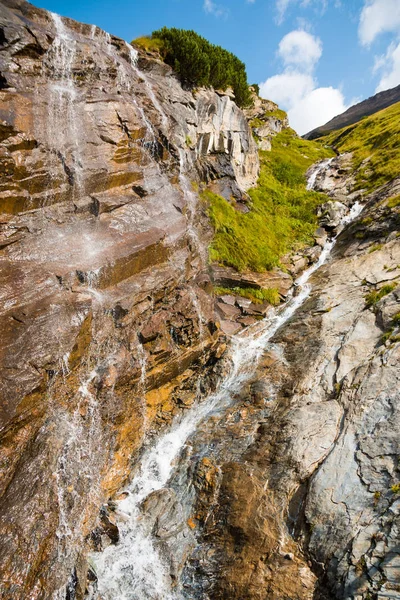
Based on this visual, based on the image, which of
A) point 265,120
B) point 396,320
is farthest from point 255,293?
point 265,120

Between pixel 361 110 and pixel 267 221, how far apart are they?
153 metres

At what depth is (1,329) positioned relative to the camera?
10844 mm

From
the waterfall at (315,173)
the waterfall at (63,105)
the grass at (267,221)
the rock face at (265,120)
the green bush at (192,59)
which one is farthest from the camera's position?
the rock face at (265,120)

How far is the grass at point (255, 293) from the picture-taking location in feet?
72.1

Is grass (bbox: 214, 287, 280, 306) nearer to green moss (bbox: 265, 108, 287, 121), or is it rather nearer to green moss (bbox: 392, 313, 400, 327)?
green moss (bbox: 392, 313, 400, 327)

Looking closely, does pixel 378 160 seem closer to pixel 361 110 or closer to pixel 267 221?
pixel 267 221

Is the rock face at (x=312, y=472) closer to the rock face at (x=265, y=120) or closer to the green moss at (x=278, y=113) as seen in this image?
the rock face at (x=265, y=120)

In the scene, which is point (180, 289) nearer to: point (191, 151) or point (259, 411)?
point (259, 411)

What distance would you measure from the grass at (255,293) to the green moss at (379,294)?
6.00m

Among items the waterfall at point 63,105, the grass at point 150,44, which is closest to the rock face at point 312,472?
the waterfall at point 63,105

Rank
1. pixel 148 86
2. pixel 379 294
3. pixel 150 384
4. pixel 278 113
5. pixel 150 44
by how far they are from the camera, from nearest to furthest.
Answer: pixel 150 384, pixel 379 294, pixel 148 86, pixel 150 44, pixel 278 113

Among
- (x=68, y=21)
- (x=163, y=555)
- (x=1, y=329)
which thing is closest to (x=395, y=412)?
(x=163, y=555)

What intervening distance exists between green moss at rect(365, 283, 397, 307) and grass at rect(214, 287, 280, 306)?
6001 mm

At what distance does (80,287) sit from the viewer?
1333 cm
